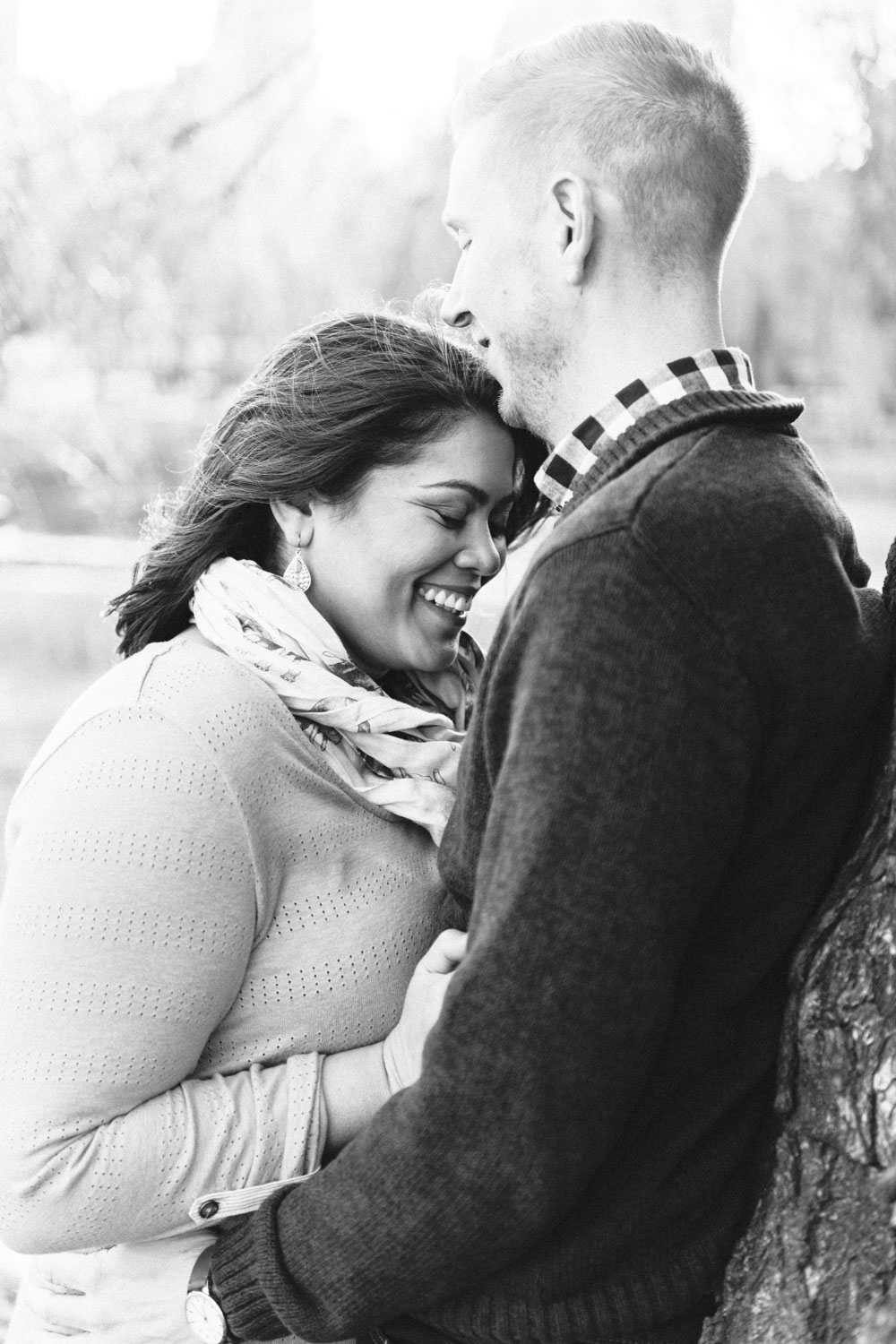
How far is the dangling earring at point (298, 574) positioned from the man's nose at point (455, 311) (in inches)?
17.5

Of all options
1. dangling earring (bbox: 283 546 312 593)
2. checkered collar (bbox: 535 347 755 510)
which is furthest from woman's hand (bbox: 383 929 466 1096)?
dangling earring (bbox: 283 546 312 593)

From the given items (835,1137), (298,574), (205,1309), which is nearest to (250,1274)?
(205,1309)

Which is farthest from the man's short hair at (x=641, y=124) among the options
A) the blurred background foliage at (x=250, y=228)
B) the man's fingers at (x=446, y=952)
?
the blurred background foliage at (x=250, y=228)

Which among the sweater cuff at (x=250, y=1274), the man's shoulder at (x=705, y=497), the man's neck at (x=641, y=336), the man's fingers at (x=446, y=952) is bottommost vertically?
the sweater cuff at (x=250, y=1274)

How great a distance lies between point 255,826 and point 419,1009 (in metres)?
0.25

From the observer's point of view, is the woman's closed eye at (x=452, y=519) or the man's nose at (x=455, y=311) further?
the woman's closed eye at (x=452, y=519)

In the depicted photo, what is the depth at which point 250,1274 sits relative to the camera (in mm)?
1225

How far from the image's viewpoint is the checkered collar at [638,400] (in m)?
1.15

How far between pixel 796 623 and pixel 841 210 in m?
5.01

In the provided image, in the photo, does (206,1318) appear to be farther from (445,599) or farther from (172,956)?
(445,599)

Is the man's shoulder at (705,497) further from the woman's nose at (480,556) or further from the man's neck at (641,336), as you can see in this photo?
the woman's nose at (480,556)

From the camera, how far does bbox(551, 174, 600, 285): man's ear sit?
47.1 inches

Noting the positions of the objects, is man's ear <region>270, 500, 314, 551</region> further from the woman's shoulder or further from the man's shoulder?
the man's shoulder

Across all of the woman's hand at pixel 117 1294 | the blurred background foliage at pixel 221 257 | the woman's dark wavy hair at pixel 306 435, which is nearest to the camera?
the woman's hand at pixel 117 1294
